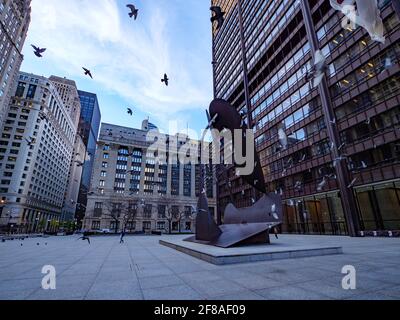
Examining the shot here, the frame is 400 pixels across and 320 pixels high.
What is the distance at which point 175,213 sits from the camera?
68.1 metres

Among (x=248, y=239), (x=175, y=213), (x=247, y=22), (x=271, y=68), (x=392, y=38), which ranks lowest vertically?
(x=248, y=239)

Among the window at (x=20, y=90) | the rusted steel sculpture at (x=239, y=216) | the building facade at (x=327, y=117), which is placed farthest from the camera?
the window at (x=20, y=90)

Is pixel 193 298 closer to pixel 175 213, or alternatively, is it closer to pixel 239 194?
pixel 239 194

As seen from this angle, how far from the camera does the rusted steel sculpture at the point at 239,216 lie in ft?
38.4

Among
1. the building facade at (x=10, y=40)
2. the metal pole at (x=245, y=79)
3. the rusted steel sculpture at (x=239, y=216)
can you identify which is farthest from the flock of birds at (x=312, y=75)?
the building facade at (x=10, y=40)

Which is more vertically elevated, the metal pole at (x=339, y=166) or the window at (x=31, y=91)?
the window at (x=31, y=91)

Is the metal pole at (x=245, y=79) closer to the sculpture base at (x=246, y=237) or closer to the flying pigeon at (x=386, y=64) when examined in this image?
the flying pigeon at (x=386, y=64)

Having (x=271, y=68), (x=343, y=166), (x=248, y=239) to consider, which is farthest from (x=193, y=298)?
(x=271, y=68)

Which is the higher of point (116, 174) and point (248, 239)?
point (116, 174)

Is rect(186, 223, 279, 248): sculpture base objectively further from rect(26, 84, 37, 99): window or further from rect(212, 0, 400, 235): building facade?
rect(26, 84, 37, 99): window

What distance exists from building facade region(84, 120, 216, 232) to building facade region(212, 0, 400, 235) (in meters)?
36.1

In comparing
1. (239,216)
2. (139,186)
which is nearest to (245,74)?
(239,216)

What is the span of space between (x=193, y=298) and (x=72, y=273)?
4.59m

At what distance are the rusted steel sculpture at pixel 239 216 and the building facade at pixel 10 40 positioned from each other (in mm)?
88638
